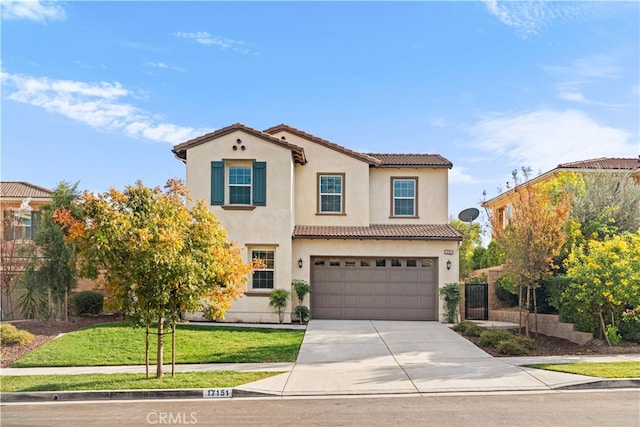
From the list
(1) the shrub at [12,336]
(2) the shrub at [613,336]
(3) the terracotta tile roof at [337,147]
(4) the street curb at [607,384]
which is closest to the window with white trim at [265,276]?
(3) the terracotta tile roof at [337,147]

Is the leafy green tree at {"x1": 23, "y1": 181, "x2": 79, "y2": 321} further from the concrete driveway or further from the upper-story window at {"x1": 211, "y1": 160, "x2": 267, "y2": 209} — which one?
the concrete driveway

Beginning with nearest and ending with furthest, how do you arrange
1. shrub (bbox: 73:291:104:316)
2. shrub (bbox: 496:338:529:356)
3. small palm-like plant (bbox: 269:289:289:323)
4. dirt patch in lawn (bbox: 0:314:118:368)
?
shrub (bbox: 496:338:529:356) < dirt patch in lawn (bbox: 0:314:118:368) < small palm-like plant (bbox: 269:289:289:323) < shrub (bbox: 73:291:104:316)

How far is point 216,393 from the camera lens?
1026 cm

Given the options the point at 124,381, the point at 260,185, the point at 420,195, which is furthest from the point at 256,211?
the point at 124,381

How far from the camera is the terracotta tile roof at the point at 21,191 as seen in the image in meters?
26.1

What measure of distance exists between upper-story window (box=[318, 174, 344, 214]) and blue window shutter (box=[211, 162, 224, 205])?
13.2 ft

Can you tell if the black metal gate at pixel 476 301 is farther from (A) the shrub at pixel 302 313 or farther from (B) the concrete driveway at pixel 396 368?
(A) the shrub at pixel 302 313

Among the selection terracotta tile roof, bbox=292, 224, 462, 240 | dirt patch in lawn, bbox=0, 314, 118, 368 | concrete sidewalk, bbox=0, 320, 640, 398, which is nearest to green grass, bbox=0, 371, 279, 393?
concrete sidewalk, bbox=0, 320, 640, 398

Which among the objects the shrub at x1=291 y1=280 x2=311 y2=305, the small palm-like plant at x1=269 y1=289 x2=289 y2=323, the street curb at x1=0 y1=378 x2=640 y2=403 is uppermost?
the shrub at x1=291 y1=280 x2=311 y2=305

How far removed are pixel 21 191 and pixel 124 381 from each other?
19.4 meters

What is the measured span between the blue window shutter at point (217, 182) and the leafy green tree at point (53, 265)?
4.65 meters

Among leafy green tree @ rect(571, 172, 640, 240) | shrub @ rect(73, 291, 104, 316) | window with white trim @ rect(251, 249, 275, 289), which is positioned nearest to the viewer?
leafy green tree @ rect(571, 172, 640, 240)

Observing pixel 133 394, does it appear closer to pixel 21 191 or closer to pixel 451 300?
pixel 451 300

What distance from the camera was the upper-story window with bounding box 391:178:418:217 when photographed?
72.6 feet
